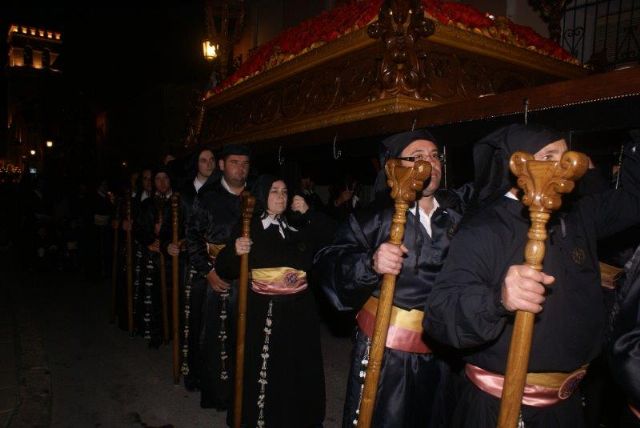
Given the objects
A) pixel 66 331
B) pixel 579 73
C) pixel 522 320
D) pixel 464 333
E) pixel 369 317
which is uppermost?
pixel 579 73

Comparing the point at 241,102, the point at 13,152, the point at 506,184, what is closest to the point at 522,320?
the point at 506,184

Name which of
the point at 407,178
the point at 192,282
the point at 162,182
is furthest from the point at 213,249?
the point at 407,178

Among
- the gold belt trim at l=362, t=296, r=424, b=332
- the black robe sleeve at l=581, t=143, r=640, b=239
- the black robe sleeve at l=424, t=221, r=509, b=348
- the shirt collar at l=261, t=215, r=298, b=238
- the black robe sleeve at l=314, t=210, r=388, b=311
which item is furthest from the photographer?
the shirt collar at l=261, t=215, r=298, b=238

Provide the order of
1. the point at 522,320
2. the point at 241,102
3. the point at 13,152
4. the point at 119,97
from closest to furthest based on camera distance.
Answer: the point at 522,320, the point at 241,102, the point at 119,97, the point at 13,152

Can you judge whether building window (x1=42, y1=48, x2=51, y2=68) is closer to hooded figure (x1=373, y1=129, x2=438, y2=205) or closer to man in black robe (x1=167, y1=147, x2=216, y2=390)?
man in black robe (x1=167, y1=147, x2=216, y2=390)

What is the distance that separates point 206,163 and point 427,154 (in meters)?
3.38

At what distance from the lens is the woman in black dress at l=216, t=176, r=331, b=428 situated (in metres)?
3.56

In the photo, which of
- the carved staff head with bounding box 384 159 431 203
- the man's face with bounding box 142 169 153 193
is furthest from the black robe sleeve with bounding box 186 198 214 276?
the carved staff head with bounding box 384 159 431 203

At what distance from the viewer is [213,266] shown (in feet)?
13.9

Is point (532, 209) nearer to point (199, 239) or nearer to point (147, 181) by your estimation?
point (199, 239)

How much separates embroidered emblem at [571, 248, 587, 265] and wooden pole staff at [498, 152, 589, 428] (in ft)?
1.92

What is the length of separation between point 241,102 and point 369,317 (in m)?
3.74

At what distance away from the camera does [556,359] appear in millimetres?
1841

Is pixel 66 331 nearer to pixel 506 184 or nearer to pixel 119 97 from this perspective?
pixel 506 184
